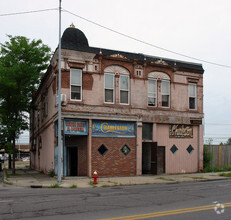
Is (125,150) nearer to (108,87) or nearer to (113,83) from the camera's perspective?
(108,87)

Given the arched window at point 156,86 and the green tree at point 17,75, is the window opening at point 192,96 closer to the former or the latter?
the arched window at point 156,86

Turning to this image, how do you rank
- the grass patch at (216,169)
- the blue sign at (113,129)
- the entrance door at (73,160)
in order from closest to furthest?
the blue sign at (113,129) → the entrance door at (73,160) → the grass patch at (216,169)

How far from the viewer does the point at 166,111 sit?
948 inches

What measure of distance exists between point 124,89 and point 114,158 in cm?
490

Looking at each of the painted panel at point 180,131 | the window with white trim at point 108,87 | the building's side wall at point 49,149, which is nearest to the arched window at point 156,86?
the painted panel at point 180,131

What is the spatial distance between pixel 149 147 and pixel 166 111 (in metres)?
3.14

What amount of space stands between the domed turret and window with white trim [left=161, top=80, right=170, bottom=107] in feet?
21.6

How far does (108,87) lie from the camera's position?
2231 centimetres

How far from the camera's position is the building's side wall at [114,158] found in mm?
21172

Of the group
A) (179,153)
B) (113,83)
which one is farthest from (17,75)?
(179,153)

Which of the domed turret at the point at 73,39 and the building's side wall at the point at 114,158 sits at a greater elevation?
the domed turret at the point at 73,39

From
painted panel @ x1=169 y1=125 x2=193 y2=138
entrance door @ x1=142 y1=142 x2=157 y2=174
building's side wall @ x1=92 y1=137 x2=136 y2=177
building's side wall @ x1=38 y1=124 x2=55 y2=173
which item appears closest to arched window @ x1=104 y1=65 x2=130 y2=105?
building's side wall @ x1=92 y1=137 x2=136 y2=177

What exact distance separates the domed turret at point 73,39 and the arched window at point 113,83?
7.85 feet

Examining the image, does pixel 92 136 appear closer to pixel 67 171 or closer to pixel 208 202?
pixel 67 171
